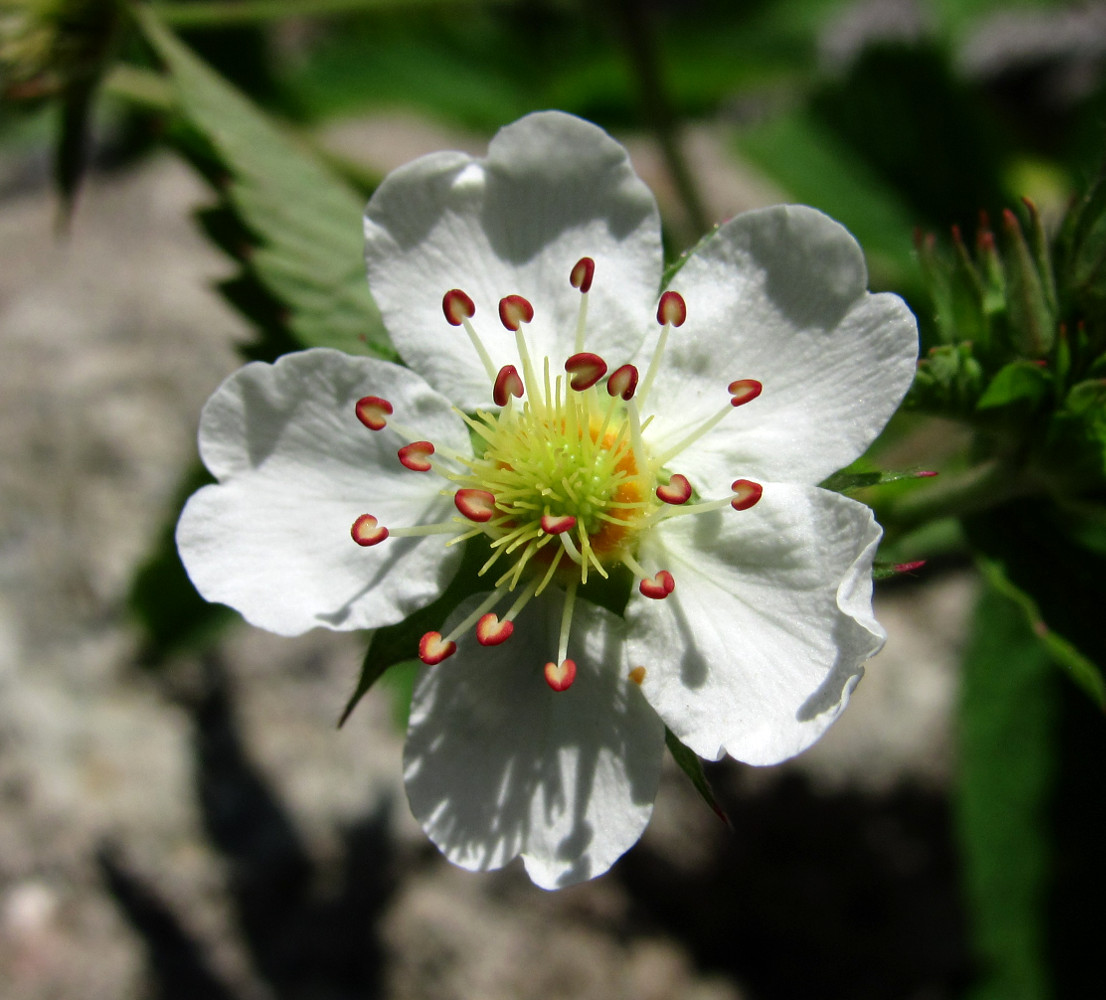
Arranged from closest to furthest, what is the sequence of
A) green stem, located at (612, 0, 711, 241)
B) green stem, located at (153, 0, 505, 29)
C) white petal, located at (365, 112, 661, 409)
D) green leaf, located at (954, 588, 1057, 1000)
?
white petal, located at (365, 112, 661, 409) → green leaf, located at (954, 588, 1057, 1000) → green stem, located at (153, 0, 505, 29) → green stem, located at (612, 0, 711, 241)

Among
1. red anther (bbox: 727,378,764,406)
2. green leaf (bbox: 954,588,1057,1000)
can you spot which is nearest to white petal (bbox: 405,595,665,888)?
red anther (bbox: 727,378,764,406)

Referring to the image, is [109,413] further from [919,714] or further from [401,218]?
[919,714]

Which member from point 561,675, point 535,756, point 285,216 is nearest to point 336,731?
point 285,216

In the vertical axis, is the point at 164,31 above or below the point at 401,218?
below

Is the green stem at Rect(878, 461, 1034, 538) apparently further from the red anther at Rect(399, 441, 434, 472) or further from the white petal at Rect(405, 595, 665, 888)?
the red anther at Rect(399, 441, 434, 472)

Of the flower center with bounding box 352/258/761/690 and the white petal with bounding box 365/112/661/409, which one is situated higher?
the white petal with bounding box 365/112/661/409

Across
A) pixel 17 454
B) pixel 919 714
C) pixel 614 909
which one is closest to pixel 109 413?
pixel 17 454

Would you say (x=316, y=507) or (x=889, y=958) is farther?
(x=889, y=958)
